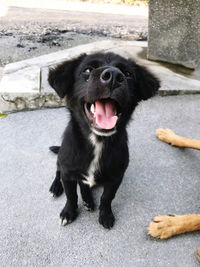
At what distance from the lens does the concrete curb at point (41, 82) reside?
3.14m

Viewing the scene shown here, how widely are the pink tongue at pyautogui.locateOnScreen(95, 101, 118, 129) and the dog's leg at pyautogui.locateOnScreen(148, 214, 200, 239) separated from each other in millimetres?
954

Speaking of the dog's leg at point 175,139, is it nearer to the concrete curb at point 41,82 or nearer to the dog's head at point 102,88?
the concrete curb at point 41,82

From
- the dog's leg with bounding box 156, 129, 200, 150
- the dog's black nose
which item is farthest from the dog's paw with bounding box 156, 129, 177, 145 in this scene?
the dog's black nose

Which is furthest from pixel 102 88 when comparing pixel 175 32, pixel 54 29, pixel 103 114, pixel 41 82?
pixel 54 29

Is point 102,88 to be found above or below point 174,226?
above

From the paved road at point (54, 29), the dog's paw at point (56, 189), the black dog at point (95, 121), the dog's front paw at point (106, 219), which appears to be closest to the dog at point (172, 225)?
the dog's front paw at point (106, 219)

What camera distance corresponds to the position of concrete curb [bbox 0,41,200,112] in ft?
10.3

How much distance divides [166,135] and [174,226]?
1.19m

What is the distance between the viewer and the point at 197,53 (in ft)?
13.5

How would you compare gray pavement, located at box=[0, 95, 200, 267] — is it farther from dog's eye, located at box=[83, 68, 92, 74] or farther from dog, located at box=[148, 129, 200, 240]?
dog's eye, located at box=[83, 68, 92, 74]

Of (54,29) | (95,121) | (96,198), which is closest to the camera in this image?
(95,121)

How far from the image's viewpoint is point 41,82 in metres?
3.34

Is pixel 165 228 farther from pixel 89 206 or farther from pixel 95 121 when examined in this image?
pixel 95 121

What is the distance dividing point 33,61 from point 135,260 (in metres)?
3.21
